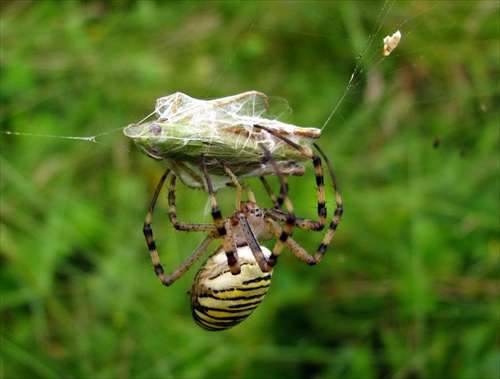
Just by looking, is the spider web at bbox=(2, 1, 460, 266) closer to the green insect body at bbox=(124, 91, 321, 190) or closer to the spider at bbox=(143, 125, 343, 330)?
the spider at bbox=(143, 125, 343, 330)

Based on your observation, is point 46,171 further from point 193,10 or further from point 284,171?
point 284,171

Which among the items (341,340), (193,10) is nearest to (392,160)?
(341,340)

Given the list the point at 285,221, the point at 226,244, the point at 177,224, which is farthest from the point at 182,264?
the point at 285,221

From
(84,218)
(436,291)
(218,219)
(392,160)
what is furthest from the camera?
(392,160)

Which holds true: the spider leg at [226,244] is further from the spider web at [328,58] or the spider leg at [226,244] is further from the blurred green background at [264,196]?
the spider web at [328,58]

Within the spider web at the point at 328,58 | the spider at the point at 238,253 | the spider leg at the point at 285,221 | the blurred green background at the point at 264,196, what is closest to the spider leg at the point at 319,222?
the spider at the point at 238,253

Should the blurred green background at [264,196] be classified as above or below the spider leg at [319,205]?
below
